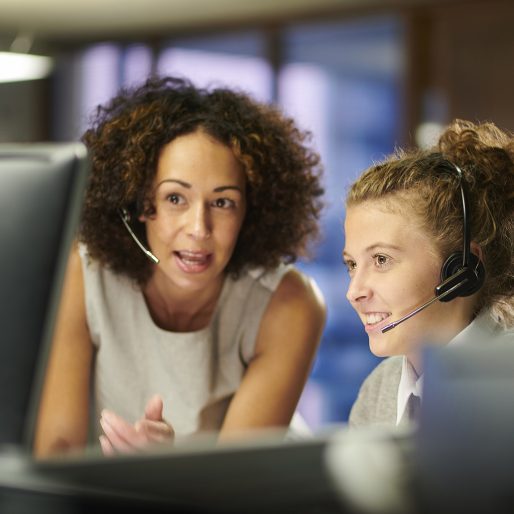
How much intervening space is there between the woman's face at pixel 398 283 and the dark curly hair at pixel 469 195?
24 millimetres

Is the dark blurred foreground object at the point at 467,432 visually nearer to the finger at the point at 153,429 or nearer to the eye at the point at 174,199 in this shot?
the finger at the point at 153,429

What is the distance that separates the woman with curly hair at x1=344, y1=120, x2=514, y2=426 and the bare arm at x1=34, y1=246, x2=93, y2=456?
0.52 meters

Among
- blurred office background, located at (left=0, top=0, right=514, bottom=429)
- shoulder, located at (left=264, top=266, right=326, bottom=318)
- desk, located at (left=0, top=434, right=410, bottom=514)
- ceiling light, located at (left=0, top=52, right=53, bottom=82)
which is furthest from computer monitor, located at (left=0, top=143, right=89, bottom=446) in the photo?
ceiling light, located at (left=0, top=52, right=53, bottom=82)

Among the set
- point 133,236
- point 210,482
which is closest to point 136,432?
point 133,236

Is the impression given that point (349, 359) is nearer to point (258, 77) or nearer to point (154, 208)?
point (258, 77)

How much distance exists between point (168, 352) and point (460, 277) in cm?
56

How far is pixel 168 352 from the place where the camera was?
5.17 ft

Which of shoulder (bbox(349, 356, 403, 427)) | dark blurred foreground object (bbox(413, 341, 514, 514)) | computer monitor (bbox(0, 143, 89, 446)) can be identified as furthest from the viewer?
shoulder (bbox(349, 356, 403, 427))

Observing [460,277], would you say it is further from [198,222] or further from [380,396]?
[198,222]

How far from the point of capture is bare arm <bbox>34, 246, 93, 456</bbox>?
59.7 inches

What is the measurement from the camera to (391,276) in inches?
52.1

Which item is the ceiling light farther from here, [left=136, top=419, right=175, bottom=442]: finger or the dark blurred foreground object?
the dark blurred foreground object

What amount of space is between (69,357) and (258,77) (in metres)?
4.80

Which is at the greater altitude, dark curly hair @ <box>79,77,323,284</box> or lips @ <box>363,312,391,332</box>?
dark curly hair @ <box>79,77,323,284</box>
